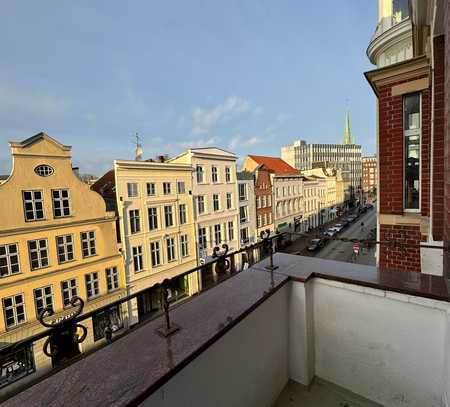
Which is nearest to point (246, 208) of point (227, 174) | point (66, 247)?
point (227, 174)

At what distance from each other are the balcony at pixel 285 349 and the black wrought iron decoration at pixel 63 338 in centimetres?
9

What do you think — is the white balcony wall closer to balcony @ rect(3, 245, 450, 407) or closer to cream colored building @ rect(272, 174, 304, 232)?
balcony @ rect(3, 245, 450, 407)

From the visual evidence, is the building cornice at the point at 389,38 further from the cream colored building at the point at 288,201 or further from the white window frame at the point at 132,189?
the cream colored building at the point at 288,201

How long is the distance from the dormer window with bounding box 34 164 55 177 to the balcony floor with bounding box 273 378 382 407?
13930mm

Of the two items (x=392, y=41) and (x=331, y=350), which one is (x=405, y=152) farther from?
(x=331, y=350)

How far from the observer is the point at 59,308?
41.0ft

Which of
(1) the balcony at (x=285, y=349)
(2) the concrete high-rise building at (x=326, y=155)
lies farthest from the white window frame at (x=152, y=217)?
(2) the concrete high-rise building at (x=326, y=155)

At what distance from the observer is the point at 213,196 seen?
65.8 feet

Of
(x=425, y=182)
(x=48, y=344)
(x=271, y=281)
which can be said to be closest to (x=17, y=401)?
(x=48, y=344)

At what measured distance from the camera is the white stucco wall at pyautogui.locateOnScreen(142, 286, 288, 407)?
1477 millimetres

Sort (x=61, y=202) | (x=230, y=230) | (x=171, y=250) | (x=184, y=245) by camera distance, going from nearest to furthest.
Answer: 1. (x=61, y=202)
2. (x=171, y=250)
3. (x=184, y=245)
4. (x=230, y=230)

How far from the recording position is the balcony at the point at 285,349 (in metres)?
1.34

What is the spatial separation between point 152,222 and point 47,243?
5579mm

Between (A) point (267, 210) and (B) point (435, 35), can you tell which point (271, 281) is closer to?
(B) point (435, 35)
